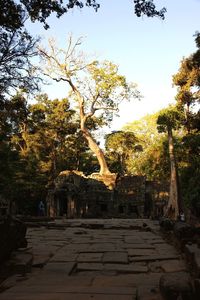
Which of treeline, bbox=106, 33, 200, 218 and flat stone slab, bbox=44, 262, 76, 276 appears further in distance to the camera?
treeline, bbox=106, 33, 200, 218

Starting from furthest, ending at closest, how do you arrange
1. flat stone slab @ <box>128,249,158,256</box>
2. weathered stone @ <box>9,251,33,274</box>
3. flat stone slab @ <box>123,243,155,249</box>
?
flat stone slab @ <box>123,243,155,249</box> < flat stone slab @ <box>128,249,158,256</box> < weathered stone @ <box>9,251,33,274</box>

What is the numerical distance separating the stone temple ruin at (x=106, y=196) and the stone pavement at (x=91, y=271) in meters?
22.9

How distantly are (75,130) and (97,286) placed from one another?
36049mm

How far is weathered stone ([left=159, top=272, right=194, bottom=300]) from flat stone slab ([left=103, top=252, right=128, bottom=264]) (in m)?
2.58

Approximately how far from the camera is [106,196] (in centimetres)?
3366

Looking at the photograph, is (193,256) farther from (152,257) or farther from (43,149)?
(43,149)

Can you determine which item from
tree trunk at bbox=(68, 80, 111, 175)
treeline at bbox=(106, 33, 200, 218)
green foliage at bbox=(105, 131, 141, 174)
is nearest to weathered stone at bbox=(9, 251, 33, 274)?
treeline at bbox=(106, 33, 200, 218)

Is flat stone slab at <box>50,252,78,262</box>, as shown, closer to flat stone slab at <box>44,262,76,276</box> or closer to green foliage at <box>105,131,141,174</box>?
flat stone slab at <box>44,262,76,276</box>

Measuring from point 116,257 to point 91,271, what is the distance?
113 centimetres

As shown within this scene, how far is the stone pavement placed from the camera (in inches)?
166

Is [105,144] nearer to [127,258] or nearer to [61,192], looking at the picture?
[61,192]

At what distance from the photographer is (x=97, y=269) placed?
19.2ft

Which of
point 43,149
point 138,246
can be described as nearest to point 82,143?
point 43,149

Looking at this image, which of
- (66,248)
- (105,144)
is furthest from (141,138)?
(66,248)
